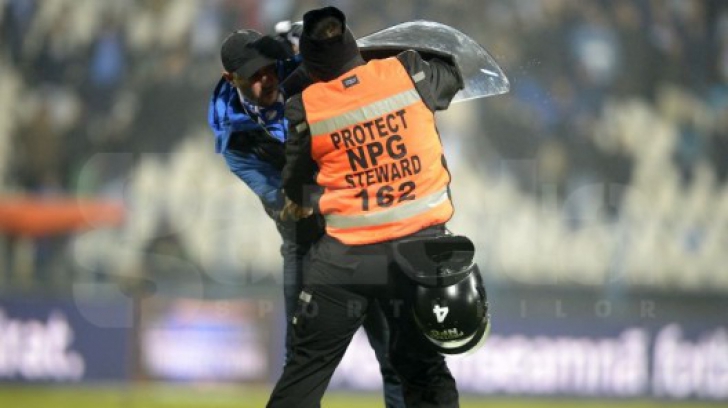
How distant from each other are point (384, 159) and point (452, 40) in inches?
36.5

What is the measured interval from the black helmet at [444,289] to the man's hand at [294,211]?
55cm

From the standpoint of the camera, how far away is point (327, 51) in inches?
168

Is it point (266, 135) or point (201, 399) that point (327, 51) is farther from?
point (201, 399)

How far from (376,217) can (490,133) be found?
552cm

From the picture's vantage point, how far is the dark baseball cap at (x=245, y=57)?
16.1 ft

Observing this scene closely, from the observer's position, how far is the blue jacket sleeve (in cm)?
546

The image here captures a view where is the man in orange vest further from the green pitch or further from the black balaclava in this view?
the green pitch

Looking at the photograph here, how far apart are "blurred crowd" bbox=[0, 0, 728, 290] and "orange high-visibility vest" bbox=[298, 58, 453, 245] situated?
4.93 meters

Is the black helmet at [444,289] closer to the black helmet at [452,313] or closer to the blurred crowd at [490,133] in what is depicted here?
the black helmet at [452,313]

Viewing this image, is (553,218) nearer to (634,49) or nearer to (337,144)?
(634,49)

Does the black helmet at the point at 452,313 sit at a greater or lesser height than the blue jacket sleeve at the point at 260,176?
lesser

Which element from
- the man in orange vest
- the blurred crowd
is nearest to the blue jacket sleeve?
the man in orange vest

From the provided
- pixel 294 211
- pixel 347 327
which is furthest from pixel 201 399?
pixel 347 327

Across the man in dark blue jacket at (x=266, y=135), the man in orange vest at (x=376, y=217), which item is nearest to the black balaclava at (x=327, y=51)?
the man in orange vest at (x=376, y=217)
